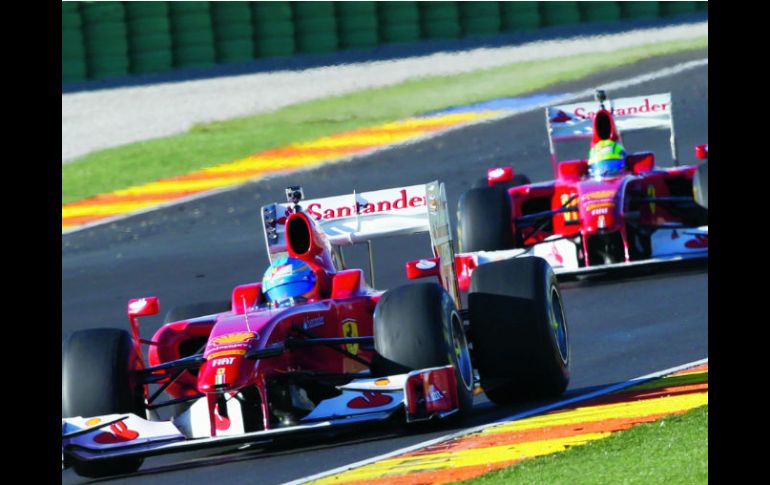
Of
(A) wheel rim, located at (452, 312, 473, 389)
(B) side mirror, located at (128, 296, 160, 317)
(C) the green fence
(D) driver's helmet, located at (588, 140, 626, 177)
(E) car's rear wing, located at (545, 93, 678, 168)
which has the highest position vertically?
(C) the green fence

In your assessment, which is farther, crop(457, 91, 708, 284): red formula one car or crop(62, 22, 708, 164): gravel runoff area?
crop(62, 22, 708, 164): gravel runoff area

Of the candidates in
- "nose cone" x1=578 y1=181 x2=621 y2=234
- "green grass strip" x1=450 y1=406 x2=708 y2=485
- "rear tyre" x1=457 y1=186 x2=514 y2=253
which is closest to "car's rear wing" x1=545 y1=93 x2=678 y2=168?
"rear tyre" x1=457 y1=186 x2=514 y2=253

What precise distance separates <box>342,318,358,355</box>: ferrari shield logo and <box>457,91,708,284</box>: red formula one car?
17.5 ft

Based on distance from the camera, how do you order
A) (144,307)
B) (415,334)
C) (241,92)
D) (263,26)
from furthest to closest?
(263,26) < (241,92) < (144,307) < (415,334)

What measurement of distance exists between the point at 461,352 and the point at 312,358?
0.93 m

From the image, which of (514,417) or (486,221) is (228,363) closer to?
(514,417)

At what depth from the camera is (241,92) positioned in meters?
28.0

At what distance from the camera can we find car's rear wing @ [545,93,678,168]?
1680cm

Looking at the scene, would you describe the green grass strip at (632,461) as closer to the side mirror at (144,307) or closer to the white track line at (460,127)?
the side mirror at (144,307)

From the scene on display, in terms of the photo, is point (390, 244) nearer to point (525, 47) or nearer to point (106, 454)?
point (106, 454)

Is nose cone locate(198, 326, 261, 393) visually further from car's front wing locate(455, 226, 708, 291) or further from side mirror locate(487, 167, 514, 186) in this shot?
side mirror locate(487, 167, 514, 186)

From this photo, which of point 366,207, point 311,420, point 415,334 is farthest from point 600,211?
point 311,420
